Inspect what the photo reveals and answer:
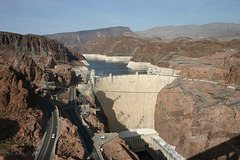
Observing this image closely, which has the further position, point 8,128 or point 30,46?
point 30,46

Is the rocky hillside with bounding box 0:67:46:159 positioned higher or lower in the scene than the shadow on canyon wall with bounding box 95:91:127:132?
higher

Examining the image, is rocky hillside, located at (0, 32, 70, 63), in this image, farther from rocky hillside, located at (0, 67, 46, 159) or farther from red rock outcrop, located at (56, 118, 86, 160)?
red rock outcrop, located at (56, 118, 86, 160)

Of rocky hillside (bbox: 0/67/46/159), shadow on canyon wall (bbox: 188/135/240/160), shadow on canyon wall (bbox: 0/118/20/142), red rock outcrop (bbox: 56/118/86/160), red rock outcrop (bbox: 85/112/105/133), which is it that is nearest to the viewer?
rocky hillside (bbox: 0/67/46/159)

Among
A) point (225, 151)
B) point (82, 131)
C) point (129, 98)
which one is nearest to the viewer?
point (82, 131)

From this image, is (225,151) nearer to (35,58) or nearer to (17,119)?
(17,119)

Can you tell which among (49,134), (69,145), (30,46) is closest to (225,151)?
(69,145)

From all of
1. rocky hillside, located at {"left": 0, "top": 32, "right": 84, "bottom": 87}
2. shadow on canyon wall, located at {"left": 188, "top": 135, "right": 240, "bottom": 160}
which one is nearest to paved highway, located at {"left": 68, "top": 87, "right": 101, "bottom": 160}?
rocky hillside, located at {"left": 0, "top": 32, "right": 84, "bottom": 87}

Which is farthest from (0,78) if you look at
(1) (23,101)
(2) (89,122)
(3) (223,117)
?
(3) (223,117)
